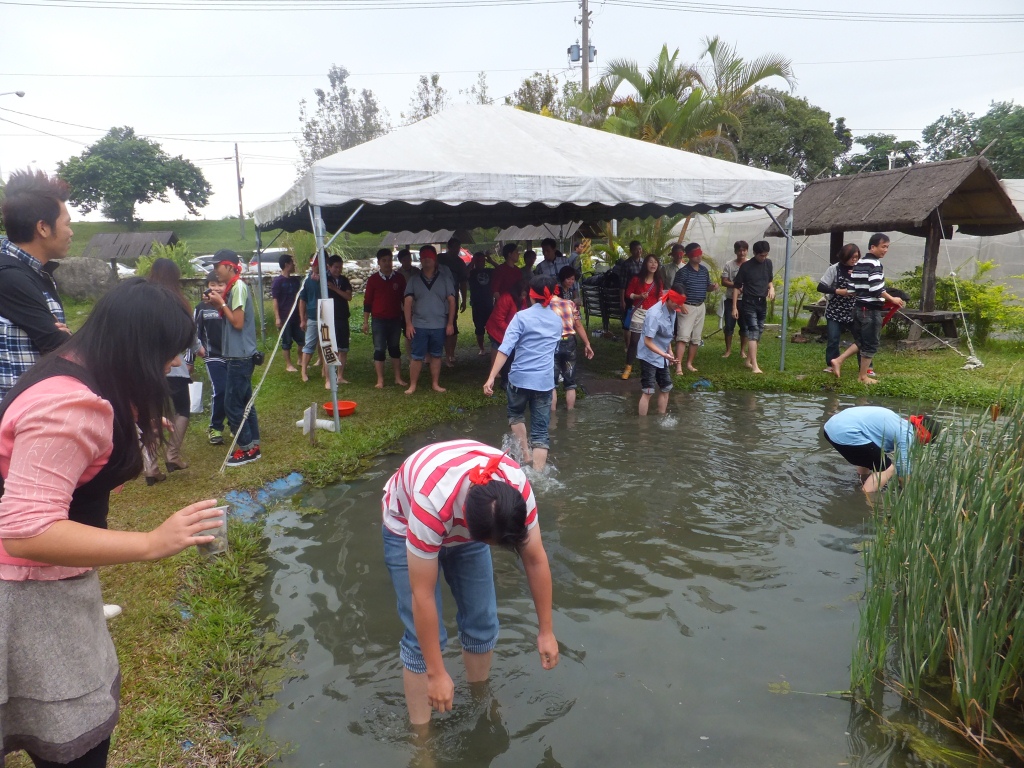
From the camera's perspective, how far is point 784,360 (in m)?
10.3

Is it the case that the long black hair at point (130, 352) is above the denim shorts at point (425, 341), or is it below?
above

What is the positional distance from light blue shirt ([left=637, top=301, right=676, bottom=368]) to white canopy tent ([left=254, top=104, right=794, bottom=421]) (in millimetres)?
1722

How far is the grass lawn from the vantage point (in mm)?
3000

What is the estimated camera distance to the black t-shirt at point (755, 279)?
9891 millimetres

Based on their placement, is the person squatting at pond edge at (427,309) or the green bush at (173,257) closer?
the person squatting at pond edge at (427,309)

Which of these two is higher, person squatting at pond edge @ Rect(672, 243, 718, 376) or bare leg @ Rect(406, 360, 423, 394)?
person squatting at pond edge @ Rect(672, 243, 718, 376)

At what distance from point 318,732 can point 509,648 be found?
1042 millimetres

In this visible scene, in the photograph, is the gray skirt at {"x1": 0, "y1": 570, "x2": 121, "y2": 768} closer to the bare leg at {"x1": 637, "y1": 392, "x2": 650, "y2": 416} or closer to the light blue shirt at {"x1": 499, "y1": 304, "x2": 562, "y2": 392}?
the light blue shirt at {"x1": 499, "y1": 304, "x2": 562, "y2": 392}

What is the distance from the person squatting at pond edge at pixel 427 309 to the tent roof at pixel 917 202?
6.99 meters

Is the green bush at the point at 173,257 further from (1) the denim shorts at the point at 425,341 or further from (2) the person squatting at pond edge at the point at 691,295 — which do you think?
(2) the person squatting at pond edge at the point at 691,295

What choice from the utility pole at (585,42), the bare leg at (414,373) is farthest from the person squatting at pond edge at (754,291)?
the utility pole at (585,42)

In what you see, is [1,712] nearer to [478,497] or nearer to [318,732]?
[478,497]

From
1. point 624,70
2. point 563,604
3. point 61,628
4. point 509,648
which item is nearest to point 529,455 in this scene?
point 563,604

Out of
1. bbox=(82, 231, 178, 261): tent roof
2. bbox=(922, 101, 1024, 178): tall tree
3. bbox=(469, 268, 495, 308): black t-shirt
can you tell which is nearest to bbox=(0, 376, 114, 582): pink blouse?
bbox=(469, 268, 495, 308): black t-shirt
